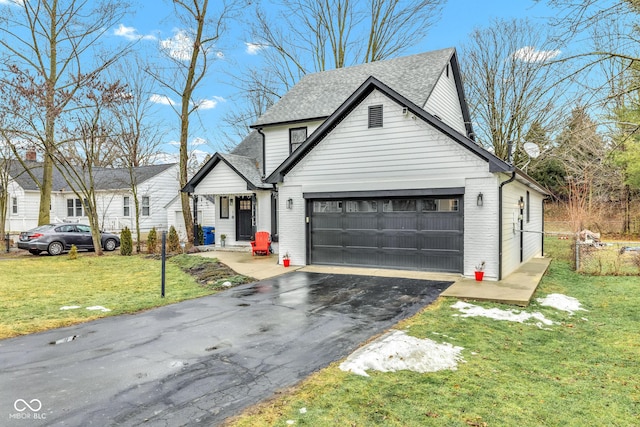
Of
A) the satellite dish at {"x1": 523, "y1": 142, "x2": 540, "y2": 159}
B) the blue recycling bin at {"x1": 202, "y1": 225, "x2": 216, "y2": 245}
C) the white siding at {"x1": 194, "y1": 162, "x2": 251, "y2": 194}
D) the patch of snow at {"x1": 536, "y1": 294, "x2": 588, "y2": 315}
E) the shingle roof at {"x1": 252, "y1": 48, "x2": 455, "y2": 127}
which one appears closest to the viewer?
the patch of snow at {"x1": 536, "y1": 294, "x2": 588, "y2": 315}

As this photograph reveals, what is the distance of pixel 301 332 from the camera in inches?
238

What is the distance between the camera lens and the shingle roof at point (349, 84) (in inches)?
582

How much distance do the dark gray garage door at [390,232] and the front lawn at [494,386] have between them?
427 centimetres

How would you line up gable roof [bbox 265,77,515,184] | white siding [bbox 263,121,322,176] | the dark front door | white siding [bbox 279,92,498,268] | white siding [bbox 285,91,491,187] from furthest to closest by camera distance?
1. the dark front door
2. white siding [bbox 263,121,322,176]
3. white siding [bbox 285,91,491,187]
4. white siding [bbox 279,92,498,268]
5. gable roof [bbox 265,77,515,184]

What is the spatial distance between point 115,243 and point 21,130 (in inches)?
245

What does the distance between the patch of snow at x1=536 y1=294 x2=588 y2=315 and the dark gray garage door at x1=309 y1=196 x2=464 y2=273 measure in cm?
246

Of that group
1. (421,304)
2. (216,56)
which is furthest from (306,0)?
(421,304)

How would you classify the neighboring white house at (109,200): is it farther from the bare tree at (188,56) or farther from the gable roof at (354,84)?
the gable roof at (354,84)

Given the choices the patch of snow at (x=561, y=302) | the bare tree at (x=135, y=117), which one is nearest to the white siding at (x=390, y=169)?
the patch of snow at (x=561, y=302)

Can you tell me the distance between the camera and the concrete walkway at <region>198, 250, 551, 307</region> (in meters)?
8.21

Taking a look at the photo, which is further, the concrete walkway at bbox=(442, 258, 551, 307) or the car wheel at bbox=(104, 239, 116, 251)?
the car wheel at bbox=(104, 239, 116, 251)

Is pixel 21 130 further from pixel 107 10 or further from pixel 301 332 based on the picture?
pixel 301 332

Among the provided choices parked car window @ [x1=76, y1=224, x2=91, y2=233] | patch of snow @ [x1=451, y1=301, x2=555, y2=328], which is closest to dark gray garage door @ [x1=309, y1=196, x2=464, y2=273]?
patch of snow @ [x1=451, y1=301, x2=555, y2=328]

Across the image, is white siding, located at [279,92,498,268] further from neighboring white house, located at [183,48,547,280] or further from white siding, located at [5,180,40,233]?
white siding, located at [5,180,40,233]
